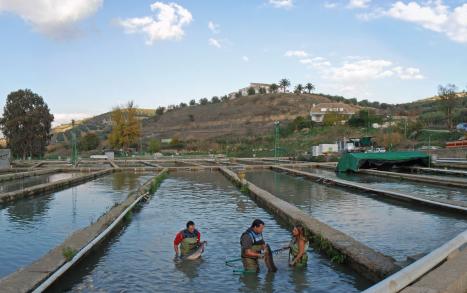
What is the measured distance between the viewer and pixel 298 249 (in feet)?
25.6

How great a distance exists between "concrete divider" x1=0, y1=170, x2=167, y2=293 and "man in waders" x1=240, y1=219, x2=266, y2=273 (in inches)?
105

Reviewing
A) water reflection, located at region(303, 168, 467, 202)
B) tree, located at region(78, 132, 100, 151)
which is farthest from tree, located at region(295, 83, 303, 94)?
water reflection, located at region(303, 168, 467, 202)

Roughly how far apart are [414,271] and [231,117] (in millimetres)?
110386

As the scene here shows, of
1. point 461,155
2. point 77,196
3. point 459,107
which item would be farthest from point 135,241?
point 459,107

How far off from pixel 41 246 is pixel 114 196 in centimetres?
881

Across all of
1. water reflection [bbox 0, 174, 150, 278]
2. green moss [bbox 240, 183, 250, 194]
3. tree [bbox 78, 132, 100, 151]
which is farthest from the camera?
tree [bbox 78, 132, 100, 151]

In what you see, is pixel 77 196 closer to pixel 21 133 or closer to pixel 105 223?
pixel 105 223

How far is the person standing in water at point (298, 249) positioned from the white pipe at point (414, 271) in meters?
2.30

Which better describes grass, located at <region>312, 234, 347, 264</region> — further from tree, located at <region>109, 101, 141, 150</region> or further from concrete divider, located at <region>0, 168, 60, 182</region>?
tree, located at <region>109, 101, 141, 150</region>

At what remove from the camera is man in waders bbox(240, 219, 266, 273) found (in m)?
7.47

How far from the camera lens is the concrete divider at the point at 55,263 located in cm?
647

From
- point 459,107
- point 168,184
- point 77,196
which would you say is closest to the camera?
point 77,196

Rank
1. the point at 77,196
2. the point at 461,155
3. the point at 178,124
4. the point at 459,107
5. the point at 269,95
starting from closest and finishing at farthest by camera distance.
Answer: the point at 77,196, the point at 461,155, the point at 459,107, the point at 178,124, the point at 269,95

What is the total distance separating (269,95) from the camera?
413 feet
